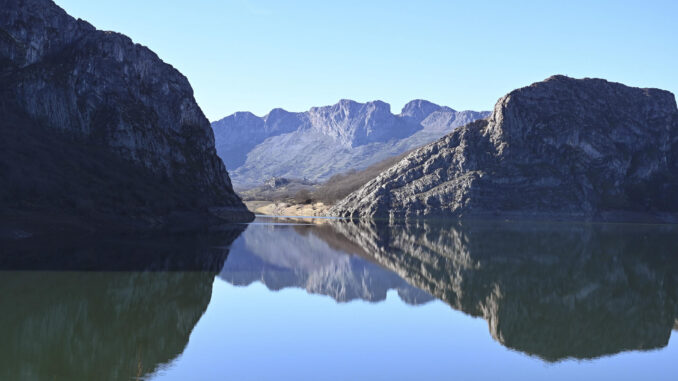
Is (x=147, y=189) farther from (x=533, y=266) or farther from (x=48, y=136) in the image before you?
(x=533, y=266)

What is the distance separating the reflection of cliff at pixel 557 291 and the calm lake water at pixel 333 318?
191mm

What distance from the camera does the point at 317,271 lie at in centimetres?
6053

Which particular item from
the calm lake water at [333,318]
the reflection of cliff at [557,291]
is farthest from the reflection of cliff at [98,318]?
the reflection of cliff at [557,291]

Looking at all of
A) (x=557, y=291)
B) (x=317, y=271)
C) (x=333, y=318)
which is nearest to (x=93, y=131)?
(x=317, y=271)

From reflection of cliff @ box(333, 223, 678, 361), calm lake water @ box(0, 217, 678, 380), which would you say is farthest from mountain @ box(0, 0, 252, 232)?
reflection of cliff @ box(333, 223, 678, 361)

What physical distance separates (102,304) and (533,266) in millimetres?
47195

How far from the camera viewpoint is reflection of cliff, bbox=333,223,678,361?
103ft

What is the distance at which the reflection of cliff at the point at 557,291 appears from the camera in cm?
3131

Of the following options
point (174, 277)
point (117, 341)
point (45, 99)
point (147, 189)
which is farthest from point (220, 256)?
point (45, 99)

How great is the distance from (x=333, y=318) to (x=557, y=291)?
22.1 m

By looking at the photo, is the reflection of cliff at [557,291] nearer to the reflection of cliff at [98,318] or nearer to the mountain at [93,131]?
the reflection of cliff at [98,318]

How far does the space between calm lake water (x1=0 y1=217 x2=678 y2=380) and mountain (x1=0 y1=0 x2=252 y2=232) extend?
44.1m

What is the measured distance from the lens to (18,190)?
327ft

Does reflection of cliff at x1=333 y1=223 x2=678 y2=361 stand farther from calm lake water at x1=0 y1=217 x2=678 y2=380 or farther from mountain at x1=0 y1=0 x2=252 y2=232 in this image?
mountain at x1=0 y1=0 x2=252 y2=232
